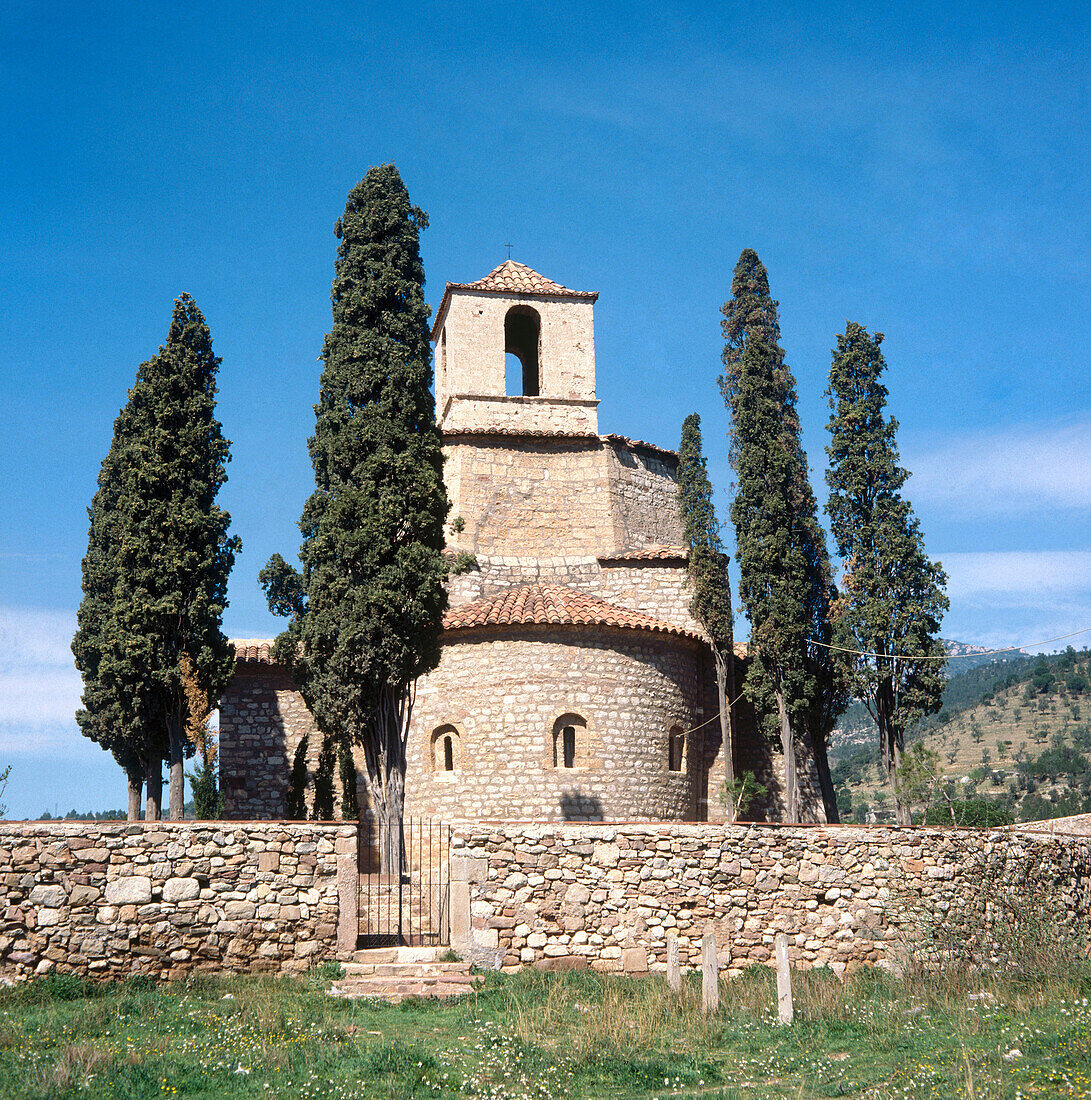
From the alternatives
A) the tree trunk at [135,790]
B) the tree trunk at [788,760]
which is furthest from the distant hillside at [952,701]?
the tree trunk at [135,790]

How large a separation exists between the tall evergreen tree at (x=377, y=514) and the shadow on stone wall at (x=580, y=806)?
4660mm

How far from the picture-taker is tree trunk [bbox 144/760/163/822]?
19062 millimetres

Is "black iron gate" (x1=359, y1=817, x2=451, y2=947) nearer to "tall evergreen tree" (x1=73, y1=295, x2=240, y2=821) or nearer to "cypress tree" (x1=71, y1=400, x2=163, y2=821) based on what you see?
"tall evergreen tree" (x1=73, y1=295, x2=240, y2=821)

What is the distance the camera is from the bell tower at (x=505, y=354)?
86.2 feet

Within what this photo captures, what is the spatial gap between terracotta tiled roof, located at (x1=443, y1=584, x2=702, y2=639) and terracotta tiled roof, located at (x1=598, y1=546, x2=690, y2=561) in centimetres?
151

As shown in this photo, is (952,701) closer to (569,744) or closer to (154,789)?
(569,744)

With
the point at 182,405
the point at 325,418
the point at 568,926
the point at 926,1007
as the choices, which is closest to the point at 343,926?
the point at 568,926

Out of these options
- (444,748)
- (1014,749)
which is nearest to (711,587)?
(444,748)

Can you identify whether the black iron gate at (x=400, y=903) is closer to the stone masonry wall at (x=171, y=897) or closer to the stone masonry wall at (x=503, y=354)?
the stone masonry wall at (x=171, y=897)

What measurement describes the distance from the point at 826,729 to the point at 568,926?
1168 cm

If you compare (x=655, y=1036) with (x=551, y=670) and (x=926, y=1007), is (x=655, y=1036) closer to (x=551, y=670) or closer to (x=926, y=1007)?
(x=926, y=1007)

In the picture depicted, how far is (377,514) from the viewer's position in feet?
53.7

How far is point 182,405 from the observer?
18438 mm

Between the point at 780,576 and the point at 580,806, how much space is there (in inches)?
240
